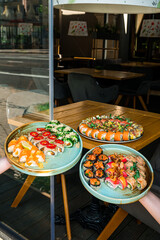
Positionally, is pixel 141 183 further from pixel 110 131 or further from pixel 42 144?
pixel 110 131

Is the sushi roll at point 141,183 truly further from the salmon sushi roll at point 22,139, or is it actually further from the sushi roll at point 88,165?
the salmon sushi roll at point 22,139

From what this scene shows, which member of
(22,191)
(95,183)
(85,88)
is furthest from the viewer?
(85,88)

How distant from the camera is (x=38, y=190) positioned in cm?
157

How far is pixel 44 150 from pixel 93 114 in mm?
1112

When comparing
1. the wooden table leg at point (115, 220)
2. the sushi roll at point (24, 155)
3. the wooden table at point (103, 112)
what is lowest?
the wooden table leg at point (115, 220)

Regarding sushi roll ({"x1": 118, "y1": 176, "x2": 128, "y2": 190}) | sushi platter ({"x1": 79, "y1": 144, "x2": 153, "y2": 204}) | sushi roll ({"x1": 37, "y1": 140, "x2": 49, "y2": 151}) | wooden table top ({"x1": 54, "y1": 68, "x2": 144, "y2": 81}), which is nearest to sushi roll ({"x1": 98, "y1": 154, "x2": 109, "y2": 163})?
sushi platter ({"x1": 79, "y1": 144, "x2": 153, "y2": 204})

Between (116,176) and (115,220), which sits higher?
(116,176)

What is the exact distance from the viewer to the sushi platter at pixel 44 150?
830 mm

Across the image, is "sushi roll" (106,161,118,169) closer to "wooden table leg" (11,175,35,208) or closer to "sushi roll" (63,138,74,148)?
"sushi roll" (63,138,74,148)

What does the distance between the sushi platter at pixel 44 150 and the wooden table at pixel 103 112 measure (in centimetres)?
37

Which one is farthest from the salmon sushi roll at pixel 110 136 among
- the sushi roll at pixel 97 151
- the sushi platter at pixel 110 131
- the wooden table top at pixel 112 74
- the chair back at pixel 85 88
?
the wooden table top at pixel 112 74

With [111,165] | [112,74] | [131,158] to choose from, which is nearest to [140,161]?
[131,158]

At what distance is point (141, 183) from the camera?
845mm

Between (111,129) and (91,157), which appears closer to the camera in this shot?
(91,157)
